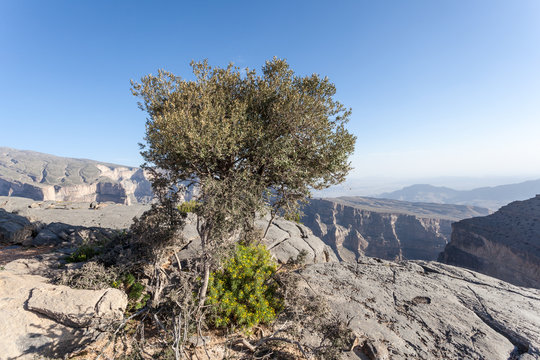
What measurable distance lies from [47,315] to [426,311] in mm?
16926

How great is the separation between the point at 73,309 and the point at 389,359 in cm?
1240

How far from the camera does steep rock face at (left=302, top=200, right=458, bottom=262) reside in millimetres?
125750

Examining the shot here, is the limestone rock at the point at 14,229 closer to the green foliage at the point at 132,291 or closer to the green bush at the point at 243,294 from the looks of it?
the green foliage at the point at 132,291

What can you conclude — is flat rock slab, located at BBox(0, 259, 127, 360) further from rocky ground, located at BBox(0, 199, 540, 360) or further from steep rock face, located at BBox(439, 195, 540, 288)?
steep rock face, located at BBox(439, 195, 540, 288)

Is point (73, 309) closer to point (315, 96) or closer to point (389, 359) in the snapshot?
point (389, 359)

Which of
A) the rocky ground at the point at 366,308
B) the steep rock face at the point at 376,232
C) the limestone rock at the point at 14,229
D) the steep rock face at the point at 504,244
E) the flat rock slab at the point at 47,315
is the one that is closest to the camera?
the flat rock slab at the point at 47,315

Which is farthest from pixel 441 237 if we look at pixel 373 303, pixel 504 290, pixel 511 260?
pixel 373 303

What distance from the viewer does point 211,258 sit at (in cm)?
892

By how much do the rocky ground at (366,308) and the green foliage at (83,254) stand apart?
0.58 metres

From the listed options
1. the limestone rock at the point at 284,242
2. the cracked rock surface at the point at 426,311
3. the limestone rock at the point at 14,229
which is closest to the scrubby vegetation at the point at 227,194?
the cracked rock surface at the point at 426,311

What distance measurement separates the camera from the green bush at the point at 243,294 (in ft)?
30.8

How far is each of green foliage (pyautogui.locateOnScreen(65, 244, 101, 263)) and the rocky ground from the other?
58cm

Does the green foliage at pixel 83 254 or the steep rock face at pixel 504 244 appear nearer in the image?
the green foliage at pixel 83 254

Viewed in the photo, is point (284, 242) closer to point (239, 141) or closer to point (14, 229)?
point (239, 141)
